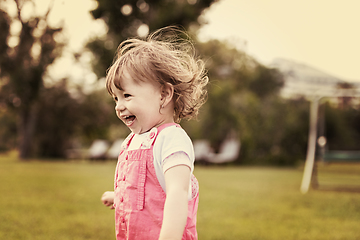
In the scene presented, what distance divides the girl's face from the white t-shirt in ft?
0.24

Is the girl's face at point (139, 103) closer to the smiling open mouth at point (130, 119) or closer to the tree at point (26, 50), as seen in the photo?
the smiling open mouth at point (130, 119)

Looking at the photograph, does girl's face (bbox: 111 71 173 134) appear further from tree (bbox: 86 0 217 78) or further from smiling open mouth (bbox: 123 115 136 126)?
tree (bbox: 86 0 217 78)

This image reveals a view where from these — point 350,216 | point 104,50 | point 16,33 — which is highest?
point 104,50

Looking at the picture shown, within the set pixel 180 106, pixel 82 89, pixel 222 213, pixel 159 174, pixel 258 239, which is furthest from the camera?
pixel 82 89

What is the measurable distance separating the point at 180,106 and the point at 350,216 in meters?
3.85

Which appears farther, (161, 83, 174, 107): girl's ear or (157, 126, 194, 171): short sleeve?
(161, 83, 174, 107): girl's ear

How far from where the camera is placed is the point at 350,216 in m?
4.27

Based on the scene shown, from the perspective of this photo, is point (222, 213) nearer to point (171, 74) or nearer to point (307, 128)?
point (171, 74)

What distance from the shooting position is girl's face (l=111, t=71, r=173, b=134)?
41.4 inches

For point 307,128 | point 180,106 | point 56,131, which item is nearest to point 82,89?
point 56,131

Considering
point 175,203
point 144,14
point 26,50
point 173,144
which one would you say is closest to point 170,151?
point 173,144

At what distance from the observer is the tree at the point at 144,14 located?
2.92 metres

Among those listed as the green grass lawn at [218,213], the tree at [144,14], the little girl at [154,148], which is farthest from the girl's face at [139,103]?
the green grass lawn at [218,213]

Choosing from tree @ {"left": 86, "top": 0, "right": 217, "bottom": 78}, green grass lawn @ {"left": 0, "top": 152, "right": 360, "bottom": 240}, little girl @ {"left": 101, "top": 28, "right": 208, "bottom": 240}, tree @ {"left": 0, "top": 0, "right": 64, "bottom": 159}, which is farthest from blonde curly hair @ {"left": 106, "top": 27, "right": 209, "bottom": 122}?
green grass lawn @ {"left": 0, "top": 152, "right": 360, "bottom": 240}
